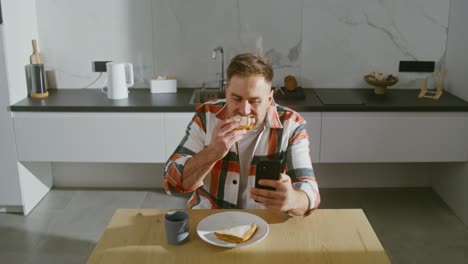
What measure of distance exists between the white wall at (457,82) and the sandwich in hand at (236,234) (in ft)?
7.04

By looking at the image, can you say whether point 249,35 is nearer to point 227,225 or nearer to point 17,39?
point 17,39

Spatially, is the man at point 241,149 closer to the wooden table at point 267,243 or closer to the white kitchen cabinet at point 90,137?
the wooden table at point 267,243

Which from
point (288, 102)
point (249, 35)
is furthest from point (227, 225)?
point (249, 35)

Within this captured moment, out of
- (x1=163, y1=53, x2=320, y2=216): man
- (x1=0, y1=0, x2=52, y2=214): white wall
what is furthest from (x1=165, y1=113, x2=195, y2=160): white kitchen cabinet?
(x1=163, y1=53, x2=320, y2=216): man

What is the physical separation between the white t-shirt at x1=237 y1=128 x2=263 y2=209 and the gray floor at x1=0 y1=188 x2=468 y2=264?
1238 millimetres

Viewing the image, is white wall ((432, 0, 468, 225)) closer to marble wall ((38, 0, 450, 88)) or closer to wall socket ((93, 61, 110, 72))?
marble wall ((38, 0, 450, 88))

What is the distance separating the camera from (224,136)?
1880 millimetres

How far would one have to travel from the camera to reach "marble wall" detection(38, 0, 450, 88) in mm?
3574

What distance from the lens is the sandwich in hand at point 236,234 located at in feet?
5.51

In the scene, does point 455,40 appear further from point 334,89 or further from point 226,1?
point 226,1

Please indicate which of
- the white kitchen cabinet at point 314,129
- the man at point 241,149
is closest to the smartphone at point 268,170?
the man at point 241,149

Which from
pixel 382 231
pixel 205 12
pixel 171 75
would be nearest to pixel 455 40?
pixel 382 231

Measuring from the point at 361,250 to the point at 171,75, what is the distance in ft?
7.68

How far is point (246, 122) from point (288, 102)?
146cm
